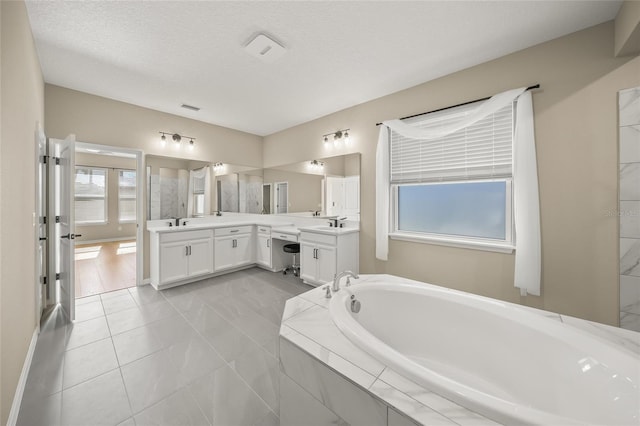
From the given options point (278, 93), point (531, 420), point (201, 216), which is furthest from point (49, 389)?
point (278, 93)

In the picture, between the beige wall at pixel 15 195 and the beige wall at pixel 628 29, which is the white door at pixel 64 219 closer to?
the beige wall at pixel 15 195

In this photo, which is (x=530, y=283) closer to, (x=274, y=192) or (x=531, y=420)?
(x=531, y=420)

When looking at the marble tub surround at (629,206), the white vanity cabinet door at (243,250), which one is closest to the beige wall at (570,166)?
the marble tub surround at (629,206)

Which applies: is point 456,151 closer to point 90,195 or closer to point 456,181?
point 456,181

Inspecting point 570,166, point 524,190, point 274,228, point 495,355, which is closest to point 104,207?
point 274,228

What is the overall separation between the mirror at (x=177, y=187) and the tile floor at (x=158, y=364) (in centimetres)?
137

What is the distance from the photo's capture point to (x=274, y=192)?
183 inches

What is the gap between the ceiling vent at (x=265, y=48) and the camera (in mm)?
2047

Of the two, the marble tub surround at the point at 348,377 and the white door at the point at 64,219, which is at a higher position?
the white door at the point at 64,219

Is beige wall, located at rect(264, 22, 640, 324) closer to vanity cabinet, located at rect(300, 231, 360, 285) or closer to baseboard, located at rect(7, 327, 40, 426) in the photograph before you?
vanity cabinet, located at rect(300, 231, 360, 285)

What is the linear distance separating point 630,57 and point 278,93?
3.13 meters

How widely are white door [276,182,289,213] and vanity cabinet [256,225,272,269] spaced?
520 millimetres

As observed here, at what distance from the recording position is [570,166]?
1995 millimetres

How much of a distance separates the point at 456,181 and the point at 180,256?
368 cm
